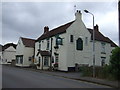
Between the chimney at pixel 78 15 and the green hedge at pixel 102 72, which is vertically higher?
the chimney at pixel 78 15

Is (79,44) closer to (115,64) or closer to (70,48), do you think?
(70,48)

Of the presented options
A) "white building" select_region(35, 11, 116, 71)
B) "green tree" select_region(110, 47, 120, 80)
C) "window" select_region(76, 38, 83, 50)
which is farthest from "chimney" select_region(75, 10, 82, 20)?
"green tree" select_region(110, 47, 120, 80)

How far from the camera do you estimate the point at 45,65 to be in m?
32.0

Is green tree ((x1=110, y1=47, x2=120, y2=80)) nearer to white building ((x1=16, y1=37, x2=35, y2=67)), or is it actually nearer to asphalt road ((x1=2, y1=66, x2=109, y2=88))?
asphalt road ((x1=2, y1=66, x2=109, y2=88))

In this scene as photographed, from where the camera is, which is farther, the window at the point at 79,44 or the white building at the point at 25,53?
the white building at the point at 25,53

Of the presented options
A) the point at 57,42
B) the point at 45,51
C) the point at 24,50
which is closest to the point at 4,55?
the point at 24,50

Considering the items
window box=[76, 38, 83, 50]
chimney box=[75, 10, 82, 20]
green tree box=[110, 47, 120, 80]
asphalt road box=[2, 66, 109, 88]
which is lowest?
asphalt road box=[2, 66, 109, 88]

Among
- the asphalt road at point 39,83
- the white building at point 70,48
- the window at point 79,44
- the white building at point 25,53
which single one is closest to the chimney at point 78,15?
the white building at point 70,48

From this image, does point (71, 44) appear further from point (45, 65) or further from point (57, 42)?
point (45, 65)

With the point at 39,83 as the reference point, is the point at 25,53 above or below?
above

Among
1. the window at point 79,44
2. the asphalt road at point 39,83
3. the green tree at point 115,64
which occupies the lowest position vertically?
the asphalt road at point 39,83

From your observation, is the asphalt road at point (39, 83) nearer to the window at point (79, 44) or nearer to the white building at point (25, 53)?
the window at point (79, 44)

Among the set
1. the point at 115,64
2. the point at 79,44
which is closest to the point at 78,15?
the point at 79,44

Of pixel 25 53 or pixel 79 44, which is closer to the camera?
pixel 79 44
